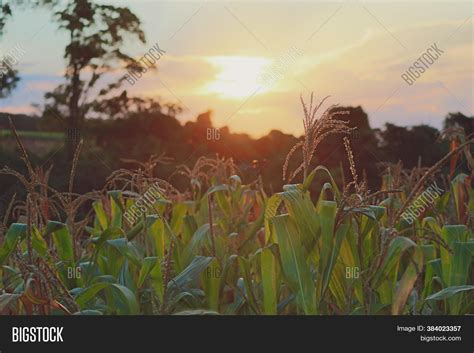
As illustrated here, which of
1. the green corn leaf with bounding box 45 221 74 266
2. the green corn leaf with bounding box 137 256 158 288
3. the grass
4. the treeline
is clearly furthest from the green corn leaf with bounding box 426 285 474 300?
the treeline

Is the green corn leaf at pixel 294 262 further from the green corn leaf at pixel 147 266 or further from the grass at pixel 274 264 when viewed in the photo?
the green corn leaf at pixel 147 266

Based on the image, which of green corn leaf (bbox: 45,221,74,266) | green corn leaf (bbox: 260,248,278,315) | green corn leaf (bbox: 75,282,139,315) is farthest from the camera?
green corn leaf (bbox: 45,221,74,266)

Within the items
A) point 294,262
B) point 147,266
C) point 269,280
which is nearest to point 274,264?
point 269,280

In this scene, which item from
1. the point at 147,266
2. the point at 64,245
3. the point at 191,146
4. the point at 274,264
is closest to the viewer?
the point at 147,266

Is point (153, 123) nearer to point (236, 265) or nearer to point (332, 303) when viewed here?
point (236, 265)

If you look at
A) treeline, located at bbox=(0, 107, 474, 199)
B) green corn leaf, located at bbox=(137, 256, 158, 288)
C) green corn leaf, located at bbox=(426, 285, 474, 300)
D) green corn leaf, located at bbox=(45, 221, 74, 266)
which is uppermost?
treeline, located at bbox=(0, 107, 474, 199)

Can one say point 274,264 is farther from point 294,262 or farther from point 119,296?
point 119,296

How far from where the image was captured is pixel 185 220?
14.9 feet

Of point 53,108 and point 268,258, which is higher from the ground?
point 53,108

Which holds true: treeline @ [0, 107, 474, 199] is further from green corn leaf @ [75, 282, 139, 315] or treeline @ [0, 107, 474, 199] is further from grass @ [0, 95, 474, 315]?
green corn leaf @ [75, 282, 139, 315]

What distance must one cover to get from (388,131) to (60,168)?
3.34m
